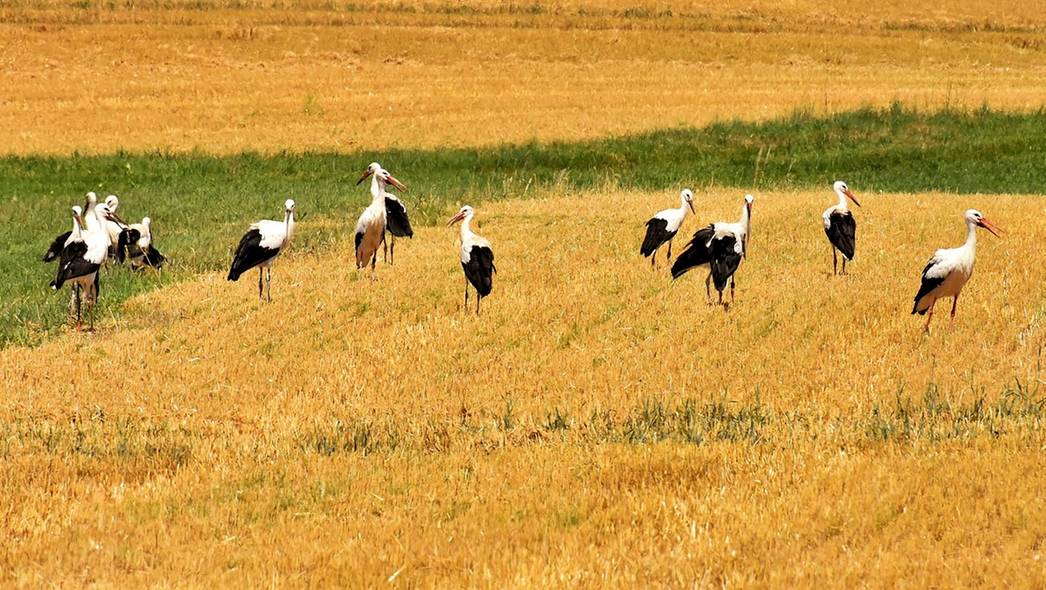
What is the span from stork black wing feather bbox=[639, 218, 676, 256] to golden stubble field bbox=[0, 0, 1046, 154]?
78.1 ft

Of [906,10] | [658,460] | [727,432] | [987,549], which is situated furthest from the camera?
[906,10]

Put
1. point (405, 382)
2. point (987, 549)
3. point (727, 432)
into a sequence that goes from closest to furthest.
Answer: point (987, 549), point (727, 432), point (405, 382)

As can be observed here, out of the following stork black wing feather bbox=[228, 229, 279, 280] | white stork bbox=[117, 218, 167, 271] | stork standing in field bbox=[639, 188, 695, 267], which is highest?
stork standing in field bbox=[639, 188, 695, 267]

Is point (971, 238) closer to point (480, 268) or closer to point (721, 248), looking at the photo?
point (721, 248)

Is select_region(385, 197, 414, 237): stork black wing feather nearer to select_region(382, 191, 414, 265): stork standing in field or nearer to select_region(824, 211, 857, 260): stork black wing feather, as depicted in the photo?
select_region(382, 191, 414, 265): stork standing in field

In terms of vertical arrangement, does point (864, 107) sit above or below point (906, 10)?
below

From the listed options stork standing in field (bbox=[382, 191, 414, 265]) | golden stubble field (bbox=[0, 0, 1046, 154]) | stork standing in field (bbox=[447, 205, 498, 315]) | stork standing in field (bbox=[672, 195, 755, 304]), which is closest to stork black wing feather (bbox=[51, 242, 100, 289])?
stork standing in field (bbox=[382, 191, 414, 265])

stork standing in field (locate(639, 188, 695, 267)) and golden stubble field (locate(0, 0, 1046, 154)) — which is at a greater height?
golden stubble field (locate(0, 0, 1046, 154))

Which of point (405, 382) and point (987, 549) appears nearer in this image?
point (987, 549)

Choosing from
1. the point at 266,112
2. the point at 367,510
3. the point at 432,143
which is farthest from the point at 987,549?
the point at 266,112

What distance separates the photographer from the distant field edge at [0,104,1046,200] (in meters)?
34.0

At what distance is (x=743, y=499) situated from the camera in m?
9.66

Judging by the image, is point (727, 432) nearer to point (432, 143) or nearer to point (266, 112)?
point (432, 143)

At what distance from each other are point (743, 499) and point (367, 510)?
9.39ft
